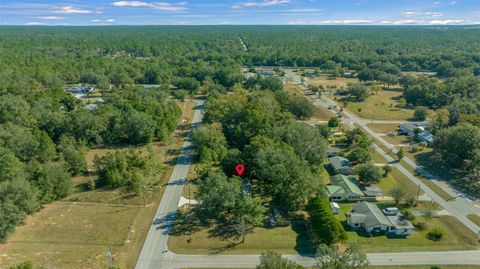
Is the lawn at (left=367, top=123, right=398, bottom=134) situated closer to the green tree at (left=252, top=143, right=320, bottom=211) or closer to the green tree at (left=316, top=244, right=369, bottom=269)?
the green tree at (left=252, top=143, right=320, bottom=211)

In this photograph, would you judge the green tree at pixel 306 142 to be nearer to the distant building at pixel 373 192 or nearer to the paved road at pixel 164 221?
the distant building at pixel 373 192

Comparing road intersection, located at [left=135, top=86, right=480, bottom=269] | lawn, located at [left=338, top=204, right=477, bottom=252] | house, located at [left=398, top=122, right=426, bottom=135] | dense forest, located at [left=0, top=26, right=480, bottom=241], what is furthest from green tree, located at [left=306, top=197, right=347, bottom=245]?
house, located at [left=398, top=122, right=426, bottom=135]

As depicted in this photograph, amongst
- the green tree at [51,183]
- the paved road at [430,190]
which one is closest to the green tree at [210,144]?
the green tree at [51,183]

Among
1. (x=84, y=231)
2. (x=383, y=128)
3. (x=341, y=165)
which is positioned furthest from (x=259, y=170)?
(x=383, y=128)

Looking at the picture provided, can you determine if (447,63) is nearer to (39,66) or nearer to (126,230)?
(126,230)

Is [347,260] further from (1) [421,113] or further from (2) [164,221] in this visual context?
(1) [421,113]

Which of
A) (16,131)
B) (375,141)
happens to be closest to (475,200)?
(375,141)
